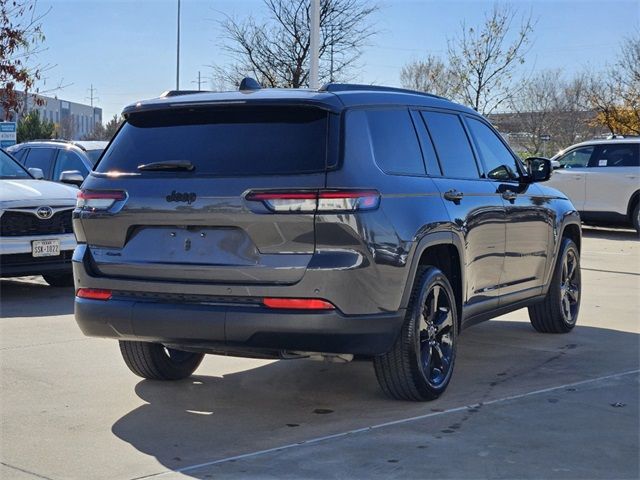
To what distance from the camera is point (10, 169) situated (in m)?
11.6

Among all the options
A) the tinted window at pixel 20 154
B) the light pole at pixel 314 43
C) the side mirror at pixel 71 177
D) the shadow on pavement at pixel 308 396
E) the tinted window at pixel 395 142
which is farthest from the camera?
the light pole at pixel 314 43

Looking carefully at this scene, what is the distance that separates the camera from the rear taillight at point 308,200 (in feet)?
17.1

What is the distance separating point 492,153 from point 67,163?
8.40 m

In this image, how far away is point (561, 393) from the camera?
20.7 feet

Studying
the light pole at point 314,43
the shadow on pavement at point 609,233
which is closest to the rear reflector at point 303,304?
the light pole at point 314,43

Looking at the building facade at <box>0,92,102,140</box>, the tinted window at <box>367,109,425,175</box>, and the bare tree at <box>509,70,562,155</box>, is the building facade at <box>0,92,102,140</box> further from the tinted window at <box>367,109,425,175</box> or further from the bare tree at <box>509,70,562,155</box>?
the tinted window at <box>367,109,425,175</box>

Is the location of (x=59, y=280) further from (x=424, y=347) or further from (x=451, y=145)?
(x=424, y=347)

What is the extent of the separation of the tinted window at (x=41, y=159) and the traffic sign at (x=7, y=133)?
7.30 meters

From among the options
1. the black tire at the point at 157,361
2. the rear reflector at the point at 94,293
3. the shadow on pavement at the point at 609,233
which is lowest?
the black tire at the point at 157,361

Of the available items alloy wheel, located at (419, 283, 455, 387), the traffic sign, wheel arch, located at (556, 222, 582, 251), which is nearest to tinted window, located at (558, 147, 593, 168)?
the traffic sign

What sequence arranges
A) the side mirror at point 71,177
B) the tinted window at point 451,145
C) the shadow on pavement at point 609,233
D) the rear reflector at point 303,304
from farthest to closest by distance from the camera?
1. the shadow on pavement at point 609,233
2. the side mirror at point 71,177
3. the tinted window at point 451,145
4. the rear reflector at point 303,304

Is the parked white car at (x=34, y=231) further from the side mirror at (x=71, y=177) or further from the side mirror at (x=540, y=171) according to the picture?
the side mirror at (x=540, y=171)

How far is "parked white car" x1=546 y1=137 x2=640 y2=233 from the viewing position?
19484mm

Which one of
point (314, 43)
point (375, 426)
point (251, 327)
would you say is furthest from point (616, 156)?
point (251, 327)
